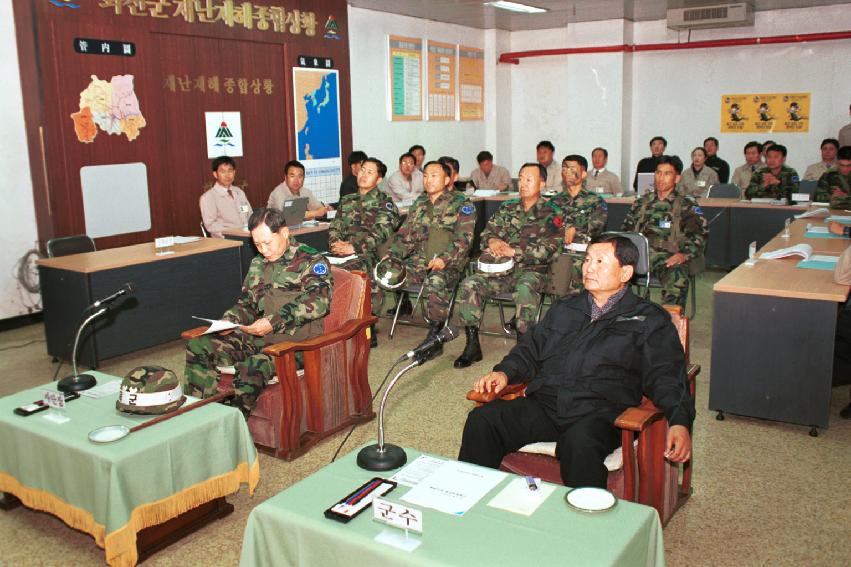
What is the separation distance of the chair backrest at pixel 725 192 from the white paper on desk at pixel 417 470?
721 centimetres

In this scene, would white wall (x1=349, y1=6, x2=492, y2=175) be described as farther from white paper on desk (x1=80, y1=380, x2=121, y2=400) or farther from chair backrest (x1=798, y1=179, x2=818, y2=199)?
white paper on desk (x1=80, y1=380, x2=121, y2=400)

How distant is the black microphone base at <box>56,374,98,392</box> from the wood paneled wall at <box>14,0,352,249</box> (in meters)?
3.55

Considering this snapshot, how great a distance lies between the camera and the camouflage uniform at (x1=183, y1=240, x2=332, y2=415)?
3926mm

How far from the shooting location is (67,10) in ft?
21.1

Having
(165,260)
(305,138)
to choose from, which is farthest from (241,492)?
(305,138)

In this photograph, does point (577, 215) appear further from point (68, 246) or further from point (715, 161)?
point (715, 161)

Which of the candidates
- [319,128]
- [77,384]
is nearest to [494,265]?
[77,384]

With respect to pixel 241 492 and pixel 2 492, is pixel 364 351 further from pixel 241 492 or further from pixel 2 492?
pixel 2 492

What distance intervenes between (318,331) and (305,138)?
5231 mm

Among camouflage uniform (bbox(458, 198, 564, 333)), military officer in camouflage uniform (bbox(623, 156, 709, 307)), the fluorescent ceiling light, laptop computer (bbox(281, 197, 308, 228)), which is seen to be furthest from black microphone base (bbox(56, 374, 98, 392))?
the fluorescent ceiling light

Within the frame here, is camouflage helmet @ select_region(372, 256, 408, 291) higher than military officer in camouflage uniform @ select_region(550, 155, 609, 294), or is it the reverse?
military officer in camouflage uniform @ select_region(550, 155, 609, 294)

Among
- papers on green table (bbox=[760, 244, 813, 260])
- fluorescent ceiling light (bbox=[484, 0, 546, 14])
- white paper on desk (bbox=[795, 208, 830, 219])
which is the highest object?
fluorescent ceiling light (bbox=[484, 0, 546, 14])

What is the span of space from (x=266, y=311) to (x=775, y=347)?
267 centimetres

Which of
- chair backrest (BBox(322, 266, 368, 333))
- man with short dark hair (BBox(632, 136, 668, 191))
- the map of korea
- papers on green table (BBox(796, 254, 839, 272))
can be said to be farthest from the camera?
man with short dark hair (BBox(632, 136, 668, 191))
